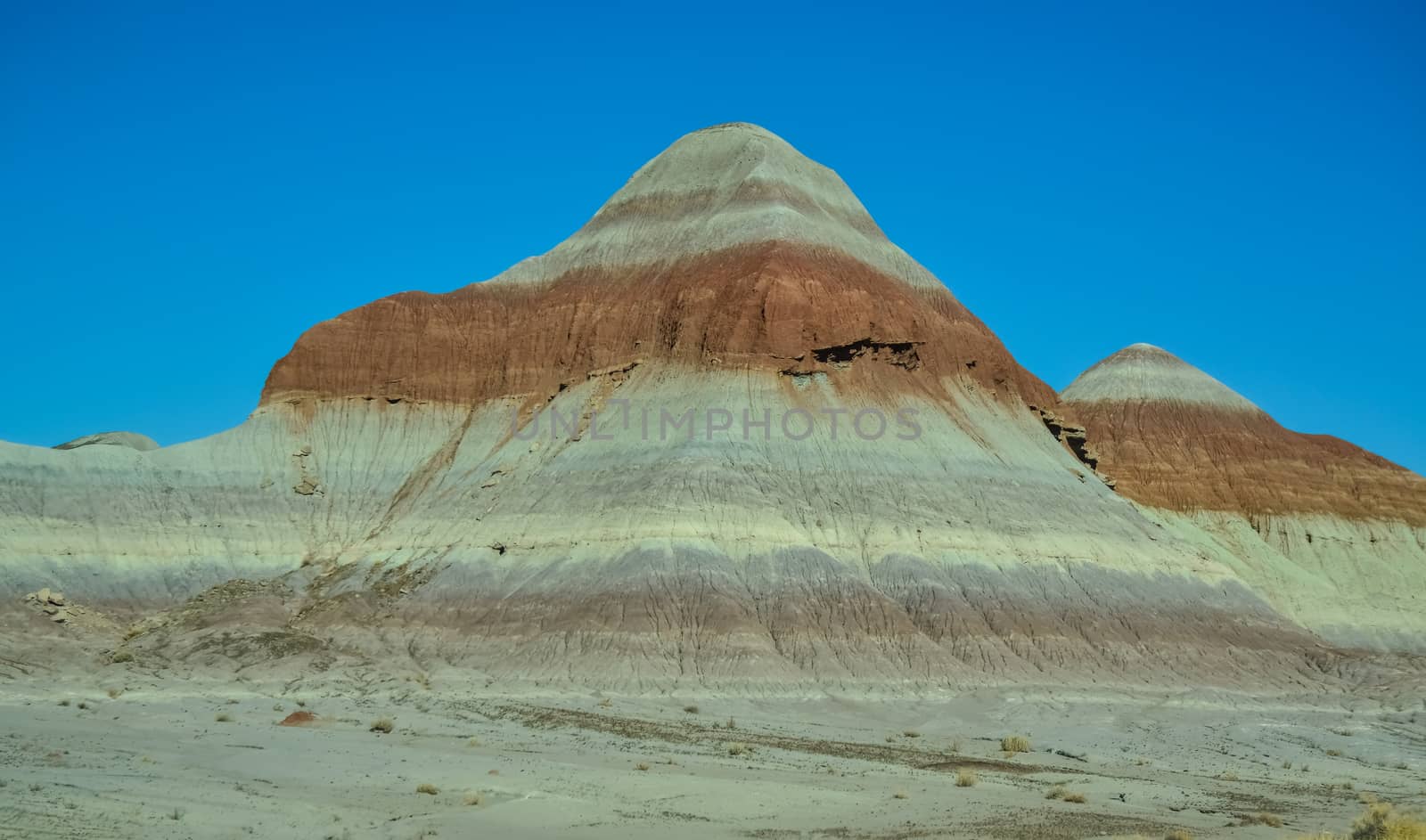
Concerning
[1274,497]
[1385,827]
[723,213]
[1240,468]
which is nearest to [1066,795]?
[1385,827]

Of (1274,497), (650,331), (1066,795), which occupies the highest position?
(650,331)

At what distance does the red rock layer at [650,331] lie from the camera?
7175 cm

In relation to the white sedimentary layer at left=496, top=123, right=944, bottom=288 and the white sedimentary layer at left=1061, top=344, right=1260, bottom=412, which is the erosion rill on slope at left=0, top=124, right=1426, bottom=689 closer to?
the white sedimentary layer at left=496, top=123, right=944, bottom=288

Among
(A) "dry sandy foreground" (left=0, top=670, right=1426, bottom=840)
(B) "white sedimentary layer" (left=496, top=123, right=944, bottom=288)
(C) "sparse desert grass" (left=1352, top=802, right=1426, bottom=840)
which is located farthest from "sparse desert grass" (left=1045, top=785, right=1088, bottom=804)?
(B) "white sedimentary layer" (left=496, top=123, right=944, bottom=288)

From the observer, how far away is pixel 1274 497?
102 meters

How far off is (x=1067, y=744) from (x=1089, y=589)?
21121mm

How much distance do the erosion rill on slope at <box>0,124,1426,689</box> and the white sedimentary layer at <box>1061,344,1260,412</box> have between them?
2751 centimetres

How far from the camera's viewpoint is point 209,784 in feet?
86.2

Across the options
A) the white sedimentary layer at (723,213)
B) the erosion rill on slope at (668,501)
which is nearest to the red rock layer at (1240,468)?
the erosion rill on slope at (668,501)

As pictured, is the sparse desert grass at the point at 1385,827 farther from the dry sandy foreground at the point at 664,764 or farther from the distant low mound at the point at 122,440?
the distant low mound at the point at 122,440

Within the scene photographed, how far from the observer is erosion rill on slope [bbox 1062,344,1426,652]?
300ft

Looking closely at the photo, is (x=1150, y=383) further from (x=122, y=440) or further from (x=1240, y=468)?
(x=122, y=440)

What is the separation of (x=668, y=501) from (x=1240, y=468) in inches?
2390

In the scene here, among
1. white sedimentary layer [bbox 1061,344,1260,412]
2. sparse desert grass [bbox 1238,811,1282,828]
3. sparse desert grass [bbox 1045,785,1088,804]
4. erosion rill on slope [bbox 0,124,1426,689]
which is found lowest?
sparse desert grass [bbox 1238,811,1282,828]
